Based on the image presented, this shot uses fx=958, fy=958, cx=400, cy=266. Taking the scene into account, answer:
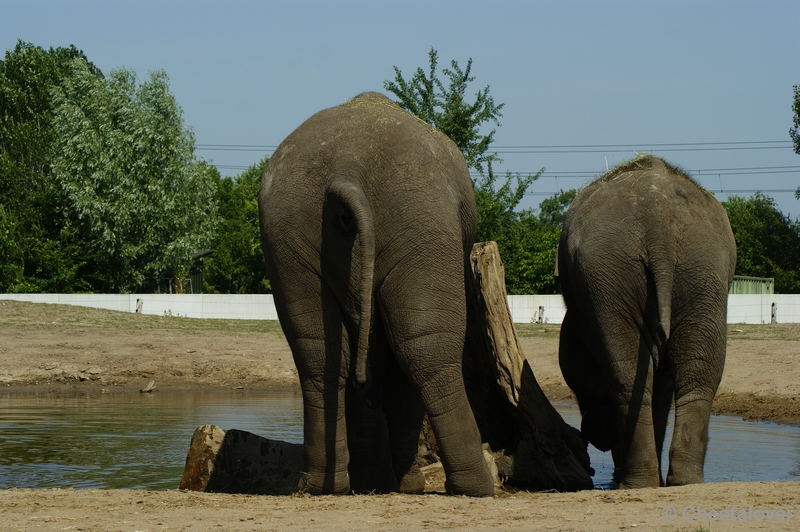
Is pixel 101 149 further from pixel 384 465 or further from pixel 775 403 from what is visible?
pixel 384 465

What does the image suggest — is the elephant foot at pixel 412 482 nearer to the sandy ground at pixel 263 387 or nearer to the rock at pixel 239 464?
the sandy ground at pixel 263 387

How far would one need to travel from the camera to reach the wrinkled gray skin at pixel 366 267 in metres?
5.65

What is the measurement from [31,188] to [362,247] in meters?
48.3

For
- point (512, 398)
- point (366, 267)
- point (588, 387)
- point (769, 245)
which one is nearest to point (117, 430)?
point (512, 398)

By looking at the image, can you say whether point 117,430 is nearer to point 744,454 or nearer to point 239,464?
point 239,464

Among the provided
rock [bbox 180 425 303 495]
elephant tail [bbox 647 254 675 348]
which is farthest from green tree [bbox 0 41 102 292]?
elephant tail [bbox 647 254 675 348]

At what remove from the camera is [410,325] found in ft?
18.6

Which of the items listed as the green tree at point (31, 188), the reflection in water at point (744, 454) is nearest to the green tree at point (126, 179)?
the green tree at point (31, 188)

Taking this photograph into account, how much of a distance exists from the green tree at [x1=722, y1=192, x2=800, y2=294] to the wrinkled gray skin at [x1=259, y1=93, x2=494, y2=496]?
47.9 m

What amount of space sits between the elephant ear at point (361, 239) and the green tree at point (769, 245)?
4836 cm

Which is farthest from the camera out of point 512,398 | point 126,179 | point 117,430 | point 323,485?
point 126,179

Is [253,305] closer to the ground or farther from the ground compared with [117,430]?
farther from the ground

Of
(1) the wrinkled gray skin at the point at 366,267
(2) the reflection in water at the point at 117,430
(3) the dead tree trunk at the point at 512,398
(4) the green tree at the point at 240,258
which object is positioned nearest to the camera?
(1) the wrinkled gray skin at the point at 366,267

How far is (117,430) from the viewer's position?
11.9m
